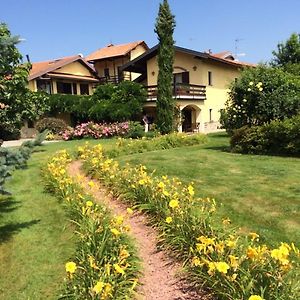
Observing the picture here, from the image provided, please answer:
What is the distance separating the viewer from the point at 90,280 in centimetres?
400

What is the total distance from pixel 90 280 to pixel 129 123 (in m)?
22.1

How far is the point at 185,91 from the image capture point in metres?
30.8

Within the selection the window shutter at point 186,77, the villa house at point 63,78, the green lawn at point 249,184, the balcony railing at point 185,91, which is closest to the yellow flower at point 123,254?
the green lawn at point 249,184

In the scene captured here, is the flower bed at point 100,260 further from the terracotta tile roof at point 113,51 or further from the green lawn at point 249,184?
the terracotta tile roof at point 113,51

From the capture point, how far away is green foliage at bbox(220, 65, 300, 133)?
13.7 meters

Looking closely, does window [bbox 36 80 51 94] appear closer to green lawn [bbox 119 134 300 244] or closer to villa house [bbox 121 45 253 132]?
villa house [bbox 121 45 253 132]

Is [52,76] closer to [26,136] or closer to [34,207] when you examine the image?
[26,136]

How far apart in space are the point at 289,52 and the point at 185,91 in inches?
400

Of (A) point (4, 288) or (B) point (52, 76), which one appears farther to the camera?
(B) point (52, 76)

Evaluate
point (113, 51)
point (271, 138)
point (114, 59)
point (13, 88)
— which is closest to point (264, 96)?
point (271, 138)

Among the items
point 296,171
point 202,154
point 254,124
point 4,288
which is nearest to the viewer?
Answer: point 4,288

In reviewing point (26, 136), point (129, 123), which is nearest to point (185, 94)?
point (129, 123)

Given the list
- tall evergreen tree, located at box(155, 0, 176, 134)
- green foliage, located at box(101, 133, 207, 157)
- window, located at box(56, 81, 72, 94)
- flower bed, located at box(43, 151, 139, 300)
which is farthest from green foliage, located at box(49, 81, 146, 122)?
flower bed, located at box(43, 151, 139, 300)

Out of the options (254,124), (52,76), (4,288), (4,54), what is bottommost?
(4,288)
